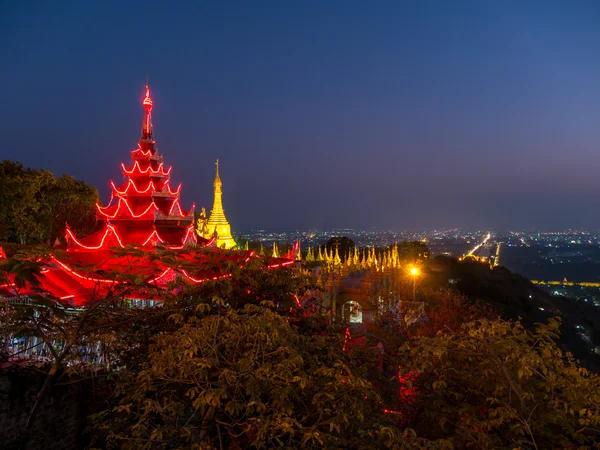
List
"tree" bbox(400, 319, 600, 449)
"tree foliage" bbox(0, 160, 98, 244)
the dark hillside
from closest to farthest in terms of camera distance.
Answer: "tree" bbox(400, 319, 600, 449) < "tree foliage" bbox(0, 160, 98, 244) < the dark hillside

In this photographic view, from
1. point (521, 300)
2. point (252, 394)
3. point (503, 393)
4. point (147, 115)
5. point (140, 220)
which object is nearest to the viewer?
point (252, 394)

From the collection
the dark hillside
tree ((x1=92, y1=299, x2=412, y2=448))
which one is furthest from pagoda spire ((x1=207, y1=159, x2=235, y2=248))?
tree ((x1=92, y1=299, x2=412, y2=448))

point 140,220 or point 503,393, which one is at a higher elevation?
point 140,220

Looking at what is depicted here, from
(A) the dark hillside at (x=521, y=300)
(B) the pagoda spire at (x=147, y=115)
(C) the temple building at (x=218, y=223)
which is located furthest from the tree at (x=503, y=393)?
(A) the dark hillside at (x=521, y=300)

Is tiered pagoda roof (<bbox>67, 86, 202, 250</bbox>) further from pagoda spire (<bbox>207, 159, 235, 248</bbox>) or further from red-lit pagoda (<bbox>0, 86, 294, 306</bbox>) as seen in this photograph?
pagoda spire (<bbox>207, 159, 235, 248</bbox>)

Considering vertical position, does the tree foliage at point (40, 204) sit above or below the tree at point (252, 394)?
above

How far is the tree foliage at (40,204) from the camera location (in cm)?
2314

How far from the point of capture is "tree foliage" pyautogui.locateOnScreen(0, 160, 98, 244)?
2314 cm

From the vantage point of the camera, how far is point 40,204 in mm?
24984

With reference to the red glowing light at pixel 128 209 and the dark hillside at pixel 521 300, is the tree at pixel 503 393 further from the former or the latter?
the dark hillside at pixel 521 300

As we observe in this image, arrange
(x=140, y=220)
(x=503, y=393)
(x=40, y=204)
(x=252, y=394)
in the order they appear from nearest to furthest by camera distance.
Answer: (x=252, y=394) < (x=503, y=393) < (x=140, y=220) < (x=40, y=204)

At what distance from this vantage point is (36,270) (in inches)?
219

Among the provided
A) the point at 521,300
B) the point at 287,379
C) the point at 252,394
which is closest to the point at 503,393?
the point at 287,379

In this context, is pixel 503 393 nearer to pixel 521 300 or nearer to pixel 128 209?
pixel 128 209
